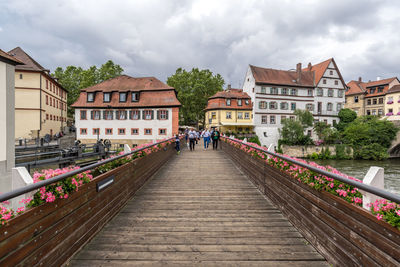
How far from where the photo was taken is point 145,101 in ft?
104

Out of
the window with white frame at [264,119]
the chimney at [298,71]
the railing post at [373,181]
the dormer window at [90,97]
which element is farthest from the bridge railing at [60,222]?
the chimney at [298,71]

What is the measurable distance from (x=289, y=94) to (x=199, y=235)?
4109 cm

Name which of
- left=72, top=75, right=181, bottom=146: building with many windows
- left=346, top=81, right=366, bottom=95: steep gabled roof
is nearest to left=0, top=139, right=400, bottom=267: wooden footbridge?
left=72, top=75, right=181, bottom=146: building with many windows

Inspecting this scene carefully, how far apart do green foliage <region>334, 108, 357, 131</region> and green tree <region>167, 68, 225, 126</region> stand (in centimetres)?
2747

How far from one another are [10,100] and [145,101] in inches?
791

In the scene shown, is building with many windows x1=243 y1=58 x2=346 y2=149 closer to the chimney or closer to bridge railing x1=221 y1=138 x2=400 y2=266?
the chimney

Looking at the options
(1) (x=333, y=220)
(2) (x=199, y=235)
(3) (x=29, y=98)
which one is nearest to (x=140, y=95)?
(3) (x=29, y=98)

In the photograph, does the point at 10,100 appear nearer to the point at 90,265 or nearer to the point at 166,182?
the point at 166,182

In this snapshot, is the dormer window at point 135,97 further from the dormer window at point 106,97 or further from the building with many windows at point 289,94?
the building with many windows at point 289,94

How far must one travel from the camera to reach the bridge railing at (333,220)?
210 cm

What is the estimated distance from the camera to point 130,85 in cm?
3369

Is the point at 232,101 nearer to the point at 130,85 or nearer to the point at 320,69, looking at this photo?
the point at 130,85

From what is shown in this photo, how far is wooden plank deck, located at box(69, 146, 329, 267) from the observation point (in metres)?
2.94

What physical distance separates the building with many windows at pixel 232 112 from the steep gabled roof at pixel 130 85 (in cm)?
1186
